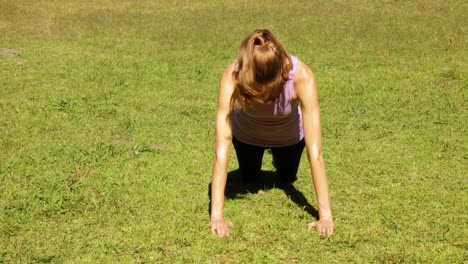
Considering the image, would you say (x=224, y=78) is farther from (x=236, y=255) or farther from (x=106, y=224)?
(x=106, y=224)

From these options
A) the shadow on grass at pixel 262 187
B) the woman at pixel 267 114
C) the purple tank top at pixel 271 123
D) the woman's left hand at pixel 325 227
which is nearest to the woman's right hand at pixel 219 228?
the woman at pixel 267 114

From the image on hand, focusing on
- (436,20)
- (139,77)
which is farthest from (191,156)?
(436,20)

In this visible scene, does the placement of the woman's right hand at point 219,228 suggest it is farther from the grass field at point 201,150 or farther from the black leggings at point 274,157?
the black leggings at point 274,157

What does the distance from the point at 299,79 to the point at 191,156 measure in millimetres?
2285

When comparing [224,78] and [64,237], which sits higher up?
[224,78]

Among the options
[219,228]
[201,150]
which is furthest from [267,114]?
[201,150]

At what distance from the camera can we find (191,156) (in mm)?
6289

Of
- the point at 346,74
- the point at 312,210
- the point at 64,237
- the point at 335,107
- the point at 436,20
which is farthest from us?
the point at 436,20

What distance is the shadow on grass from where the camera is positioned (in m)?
5.17

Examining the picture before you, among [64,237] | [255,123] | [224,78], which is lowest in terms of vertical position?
[64,237]

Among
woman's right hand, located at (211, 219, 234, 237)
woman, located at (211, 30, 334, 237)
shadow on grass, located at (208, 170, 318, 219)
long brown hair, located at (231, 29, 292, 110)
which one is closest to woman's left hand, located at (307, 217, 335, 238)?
woman, located at (211, 30, 334, 237)

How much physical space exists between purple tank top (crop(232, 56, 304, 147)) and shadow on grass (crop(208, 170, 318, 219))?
55 cm

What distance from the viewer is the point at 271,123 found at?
476cm

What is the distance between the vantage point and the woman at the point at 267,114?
3.99 m
